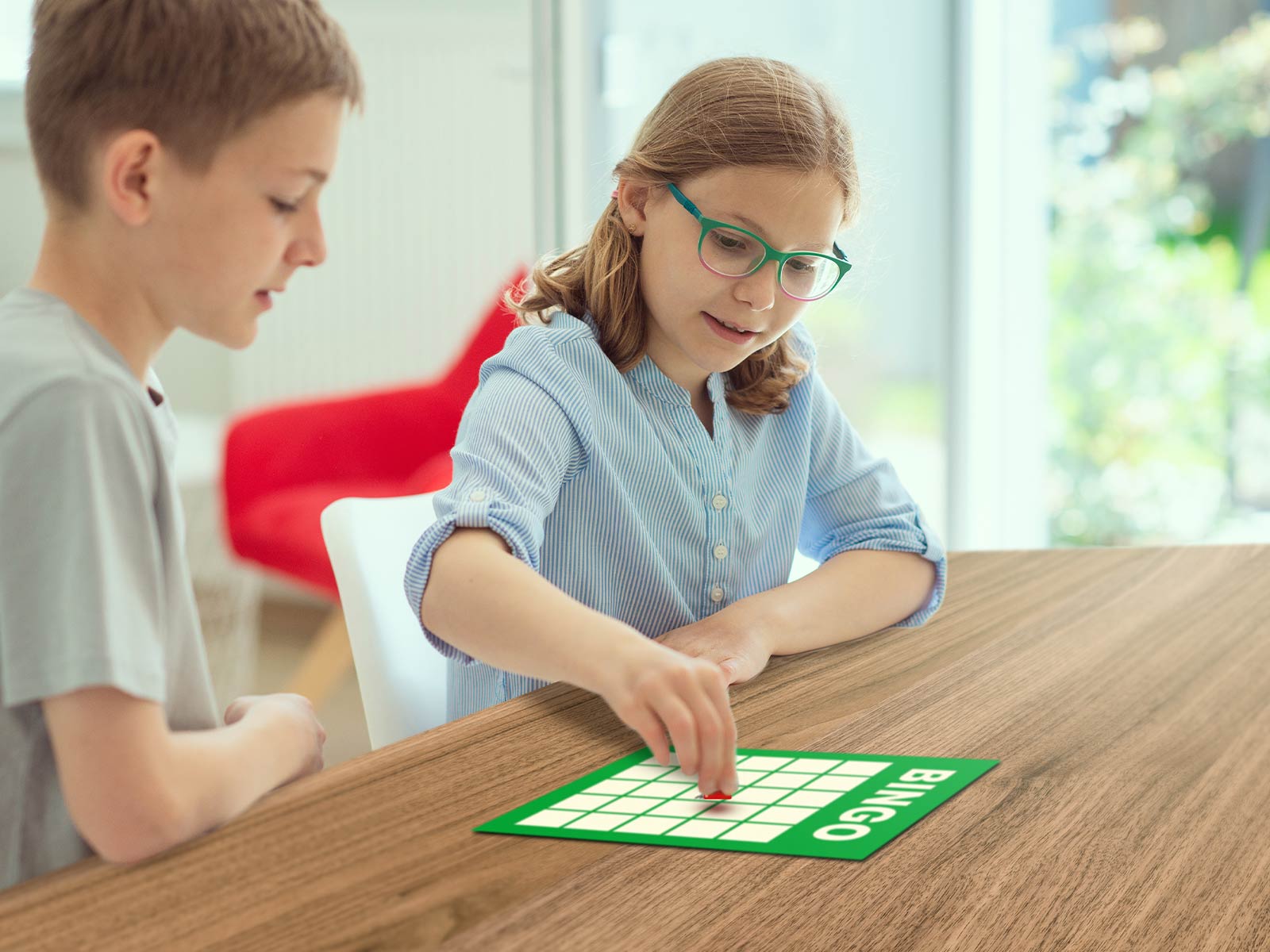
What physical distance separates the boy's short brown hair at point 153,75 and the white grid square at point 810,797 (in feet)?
1.47

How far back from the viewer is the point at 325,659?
8.61 ft

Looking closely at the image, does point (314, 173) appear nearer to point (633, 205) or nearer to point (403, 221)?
point (633, 205)

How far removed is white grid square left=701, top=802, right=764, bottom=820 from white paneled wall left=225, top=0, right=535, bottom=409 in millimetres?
1870

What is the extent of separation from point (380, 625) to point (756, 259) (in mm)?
443

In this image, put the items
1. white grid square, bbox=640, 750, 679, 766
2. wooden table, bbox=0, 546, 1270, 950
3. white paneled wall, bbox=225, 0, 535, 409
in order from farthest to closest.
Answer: white paneled wall, bbox=225, 0, 535, 409 < white grid square, bbox=640, 750, 679, 766 < wooden table, bbox=0, 546, 1270, 950

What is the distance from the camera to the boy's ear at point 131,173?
2.00 ft

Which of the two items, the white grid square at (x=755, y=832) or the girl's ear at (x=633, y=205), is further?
the girl's ear at (x=633, y=205)

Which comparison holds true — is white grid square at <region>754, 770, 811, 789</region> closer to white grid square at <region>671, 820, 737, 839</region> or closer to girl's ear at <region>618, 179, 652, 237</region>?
white grid square at <region>671, 820, 737, 839</region>

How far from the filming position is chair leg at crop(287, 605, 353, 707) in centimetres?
260

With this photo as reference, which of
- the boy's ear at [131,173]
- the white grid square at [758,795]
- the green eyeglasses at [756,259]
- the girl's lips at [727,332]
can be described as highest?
the boy's ear at [131,173]

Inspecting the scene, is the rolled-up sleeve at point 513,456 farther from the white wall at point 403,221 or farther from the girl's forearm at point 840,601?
the white wall at point 403,221

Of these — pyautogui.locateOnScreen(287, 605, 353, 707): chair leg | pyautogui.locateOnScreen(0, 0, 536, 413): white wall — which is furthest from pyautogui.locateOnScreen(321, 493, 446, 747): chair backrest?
pyautogui.locateOnScreen(287, 605, 353, 707): chair leg

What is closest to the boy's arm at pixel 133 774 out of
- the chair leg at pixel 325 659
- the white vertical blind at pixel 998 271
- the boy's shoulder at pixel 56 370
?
the boy's shoulder at pixel 56 370

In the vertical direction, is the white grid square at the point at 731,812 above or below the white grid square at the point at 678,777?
above
